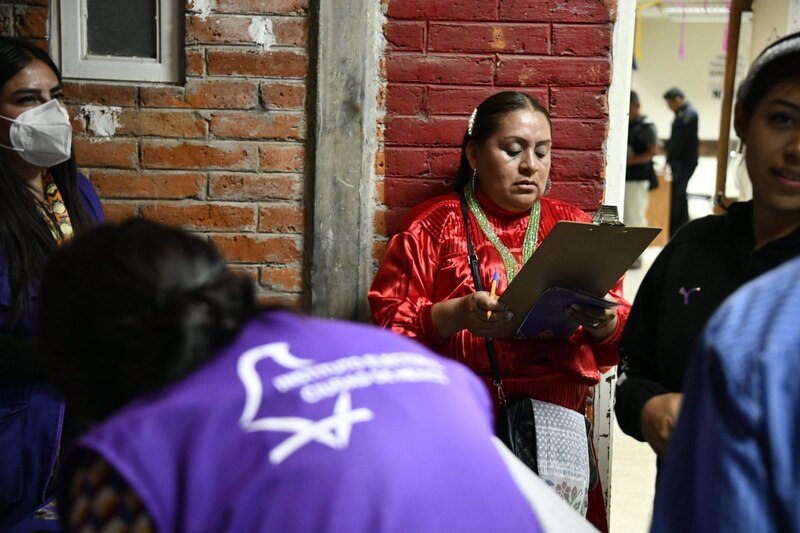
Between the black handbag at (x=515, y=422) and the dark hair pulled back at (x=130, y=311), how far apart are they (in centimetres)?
128

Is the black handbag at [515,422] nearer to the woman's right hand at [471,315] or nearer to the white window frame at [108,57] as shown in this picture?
the woman's right hand at [471,315]

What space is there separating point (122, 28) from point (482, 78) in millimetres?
1154

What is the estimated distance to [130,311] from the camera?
97 cm

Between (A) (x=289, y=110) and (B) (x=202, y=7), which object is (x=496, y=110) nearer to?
(A) (x=289, y=110)

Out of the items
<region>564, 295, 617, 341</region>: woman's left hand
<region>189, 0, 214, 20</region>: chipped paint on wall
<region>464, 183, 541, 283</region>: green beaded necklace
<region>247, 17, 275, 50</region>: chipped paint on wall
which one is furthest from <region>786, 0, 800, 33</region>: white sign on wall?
<region>189, 0, 214, 20</region>: chipped paint on wall

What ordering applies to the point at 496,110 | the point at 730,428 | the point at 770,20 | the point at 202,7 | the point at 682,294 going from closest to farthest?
the point at 730,428
the point at 682,294
the point at 496,110
the point at 202,7
the point at 770,20

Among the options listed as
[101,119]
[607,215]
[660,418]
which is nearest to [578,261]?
[607,215]

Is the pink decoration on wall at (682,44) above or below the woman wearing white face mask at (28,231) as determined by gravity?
above

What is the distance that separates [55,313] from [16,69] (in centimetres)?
151

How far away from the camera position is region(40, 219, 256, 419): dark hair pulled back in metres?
0.97

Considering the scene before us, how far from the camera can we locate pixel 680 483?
30.3 inches

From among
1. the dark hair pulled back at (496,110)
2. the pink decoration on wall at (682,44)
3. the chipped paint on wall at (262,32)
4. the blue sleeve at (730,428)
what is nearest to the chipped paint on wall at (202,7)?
the chipped paint on wall at (262,32)

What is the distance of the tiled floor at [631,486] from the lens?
127 inches

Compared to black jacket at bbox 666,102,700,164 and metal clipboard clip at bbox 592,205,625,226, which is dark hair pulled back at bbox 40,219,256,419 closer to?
metal clipboard clip at bbox 592,205,625,226
